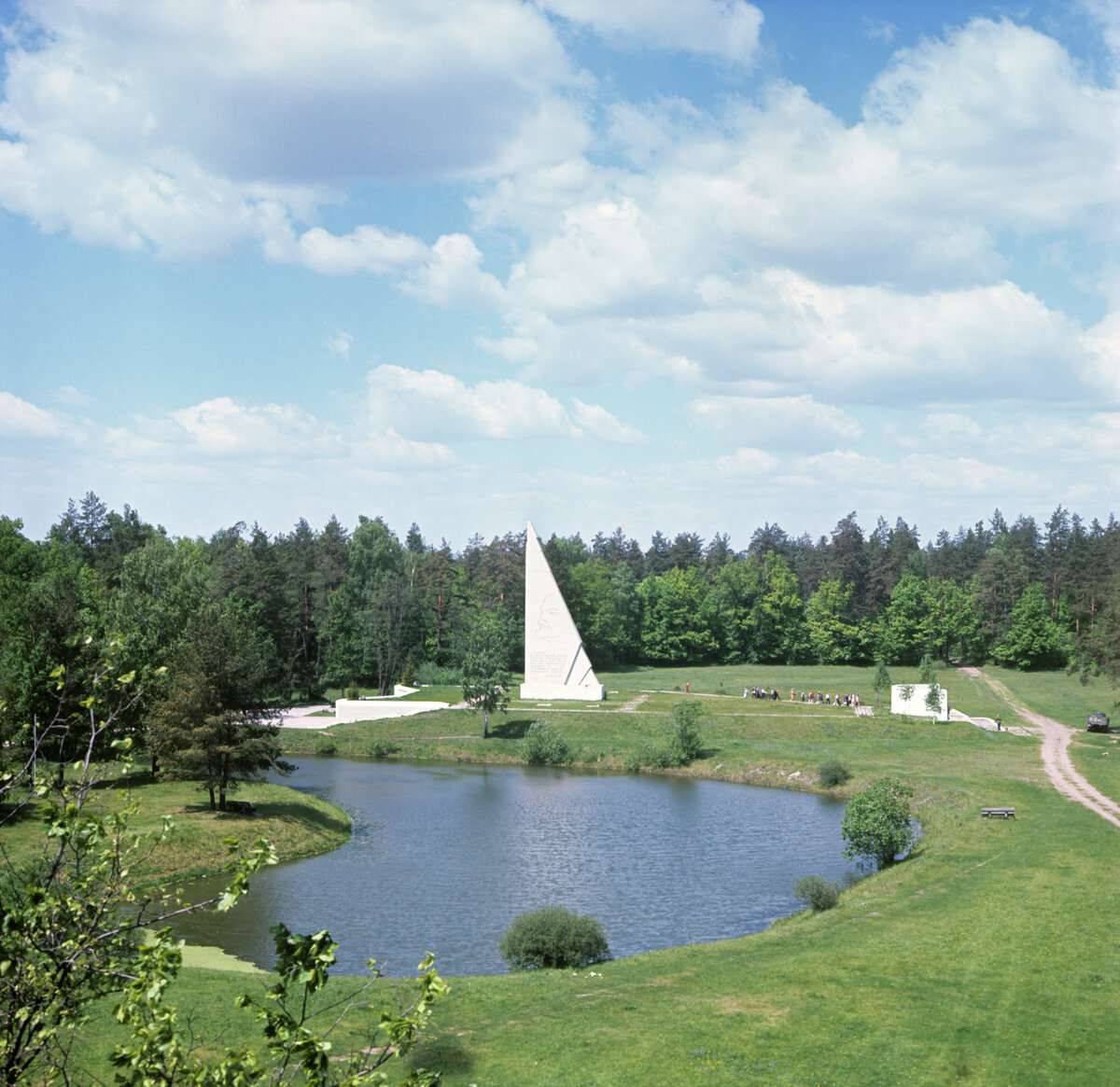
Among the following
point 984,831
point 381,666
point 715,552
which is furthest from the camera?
point 715,552

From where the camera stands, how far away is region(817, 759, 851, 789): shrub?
5081cm

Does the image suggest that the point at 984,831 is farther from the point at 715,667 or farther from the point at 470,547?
the point at 470,547

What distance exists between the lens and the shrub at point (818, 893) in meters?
28.5

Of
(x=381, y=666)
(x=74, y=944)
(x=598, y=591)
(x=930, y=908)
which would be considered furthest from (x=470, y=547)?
(x=74, y=944)

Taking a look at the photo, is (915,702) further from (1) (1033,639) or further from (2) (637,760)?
(1) (1033,639)

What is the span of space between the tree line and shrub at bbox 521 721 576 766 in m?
9.01

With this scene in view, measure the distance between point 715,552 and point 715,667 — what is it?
3959 cm

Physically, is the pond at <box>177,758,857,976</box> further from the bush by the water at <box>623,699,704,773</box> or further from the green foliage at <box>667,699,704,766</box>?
the green foliage at <box>667,699,704,766</box>

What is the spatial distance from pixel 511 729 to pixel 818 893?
134ft

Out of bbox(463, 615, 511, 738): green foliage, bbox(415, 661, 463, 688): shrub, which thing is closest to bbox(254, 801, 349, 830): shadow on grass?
bbox(463, 615, 511, 738): green foliage

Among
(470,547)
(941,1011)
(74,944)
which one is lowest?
(941,1011)

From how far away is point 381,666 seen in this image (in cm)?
9181

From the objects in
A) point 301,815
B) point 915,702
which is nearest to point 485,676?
point 301,815

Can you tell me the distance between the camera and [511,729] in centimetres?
6781
